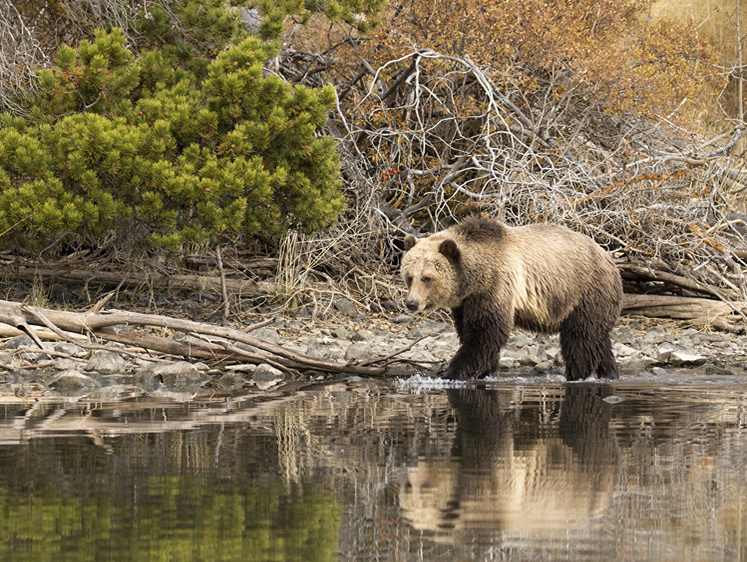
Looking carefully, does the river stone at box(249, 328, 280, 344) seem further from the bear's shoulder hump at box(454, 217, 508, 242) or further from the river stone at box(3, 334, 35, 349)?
the bear's shoulder hump at box(454, 217, 508, 242)

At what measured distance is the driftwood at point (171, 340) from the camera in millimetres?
7508

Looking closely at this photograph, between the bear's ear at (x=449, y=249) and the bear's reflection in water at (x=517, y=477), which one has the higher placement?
the bear's ear at (x=449, y=249)

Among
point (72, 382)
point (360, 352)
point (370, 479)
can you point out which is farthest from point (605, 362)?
point (370, 479)

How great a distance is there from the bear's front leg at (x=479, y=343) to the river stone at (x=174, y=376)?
2069mm

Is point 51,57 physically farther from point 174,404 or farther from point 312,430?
point 312,430

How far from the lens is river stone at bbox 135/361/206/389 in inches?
285

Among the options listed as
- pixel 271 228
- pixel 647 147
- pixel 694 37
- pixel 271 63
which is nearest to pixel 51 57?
pixel 271 63

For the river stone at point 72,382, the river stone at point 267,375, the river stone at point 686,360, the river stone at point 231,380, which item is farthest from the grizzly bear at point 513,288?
the river stone at point 72,382

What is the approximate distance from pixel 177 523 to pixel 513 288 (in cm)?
551

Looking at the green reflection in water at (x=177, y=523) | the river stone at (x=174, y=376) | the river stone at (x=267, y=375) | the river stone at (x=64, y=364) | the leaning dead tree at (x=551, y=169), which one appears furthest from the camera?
the leaning dead tree at (x=551, y=169)

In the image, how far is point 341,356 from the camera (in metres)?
8.91

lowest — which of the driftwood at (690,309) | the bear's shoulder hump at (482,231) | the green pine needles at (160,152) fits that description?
the driftwood at (690,309)

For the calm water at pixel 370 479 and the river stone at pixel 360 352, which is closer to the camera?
the calm water at pixel 370 479

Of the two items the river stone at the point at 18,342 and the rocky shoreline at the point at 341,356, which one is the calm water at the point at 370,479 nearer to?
the rocky shoreline at the point at 341,356
